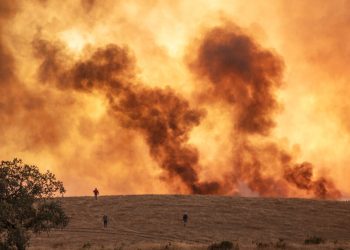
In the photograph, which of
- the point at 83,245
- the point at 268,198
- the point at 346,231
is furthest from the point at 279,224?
the point at 83,245

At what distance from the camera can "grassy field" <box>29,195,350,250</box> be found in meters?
58.2

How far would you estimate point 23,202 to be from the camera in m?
37.1

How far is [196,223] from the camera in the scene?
70.1 m

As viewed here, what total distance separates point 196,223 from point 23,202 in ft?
117

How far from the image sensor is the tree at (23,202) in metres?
36.6

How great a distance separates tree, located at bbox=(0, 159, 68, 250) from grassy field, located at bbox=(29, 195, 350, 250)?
12.9 metres

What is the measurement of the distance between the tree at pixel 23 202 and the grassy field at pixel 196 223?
1288cm

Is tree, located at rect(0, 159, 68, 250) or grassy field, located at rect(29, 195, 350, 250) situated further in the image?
grassy field, located at rect(29, 195, 350, 250)

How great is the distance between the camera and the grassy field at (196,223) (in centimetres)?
5825

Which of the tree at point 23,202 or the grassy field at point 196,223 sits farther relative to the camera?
the grassy field at point 196,223

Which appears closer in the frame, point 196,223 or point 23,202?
point 23,202

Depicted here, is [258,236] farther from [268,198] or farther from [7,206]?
[7,206]

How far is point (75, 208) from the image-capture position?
80.4 m

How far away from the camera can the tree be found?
36562 mm
